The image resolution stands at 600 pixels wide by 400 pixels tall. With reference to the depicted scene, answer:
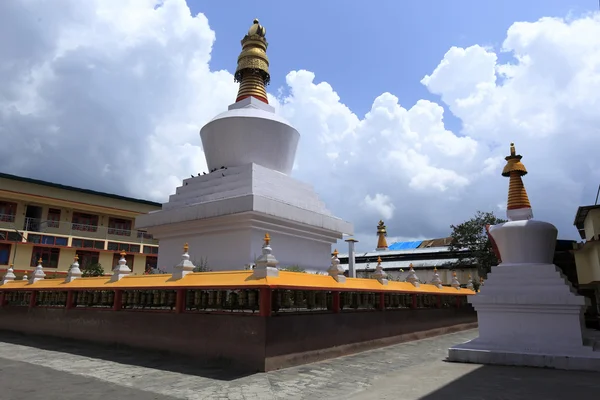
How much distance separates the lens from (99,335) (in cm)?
1084

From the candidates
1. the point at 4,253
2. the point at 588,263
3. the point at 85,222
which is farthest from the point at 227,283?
the point at 85,222

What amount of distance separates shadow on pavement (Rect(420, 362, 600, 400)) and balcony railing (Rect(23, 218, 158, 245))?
28.0 m

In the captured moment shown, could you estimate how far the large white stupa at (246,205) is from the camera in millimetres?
12688

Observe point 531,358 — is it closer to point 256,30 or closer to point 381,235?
point 256,30

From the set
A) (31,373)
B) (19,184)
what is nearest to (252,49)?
(31,373)

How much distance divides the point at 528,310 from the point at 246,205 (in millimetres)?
7427

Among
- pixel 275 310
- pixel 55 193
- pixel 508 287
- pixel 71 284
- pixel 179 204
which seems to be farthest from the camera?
pixel 55 193

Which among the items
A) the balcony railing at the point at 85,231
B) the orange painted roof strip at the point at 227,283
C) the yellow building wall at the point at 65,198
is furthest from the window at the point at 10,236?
the orange painted roof strip at the point at 227,283

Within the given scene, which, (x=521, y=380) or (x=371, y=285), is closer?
(x=521, y=380)

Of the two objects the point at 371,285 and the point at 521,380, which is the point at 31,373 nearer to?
the point at 371,285

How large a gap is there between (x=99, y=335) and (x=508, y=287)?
10051 millimetres

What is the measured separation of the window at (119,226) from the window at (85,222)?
131 cm

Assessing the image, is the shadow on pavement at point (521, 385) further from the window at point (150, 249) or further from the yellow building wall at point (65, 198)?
the yellow building wall at point (65, 198)

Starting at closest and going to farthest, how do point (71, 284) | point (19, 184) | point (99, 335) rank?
point (99, 335)
point (71, 284)
point (19, 184)
